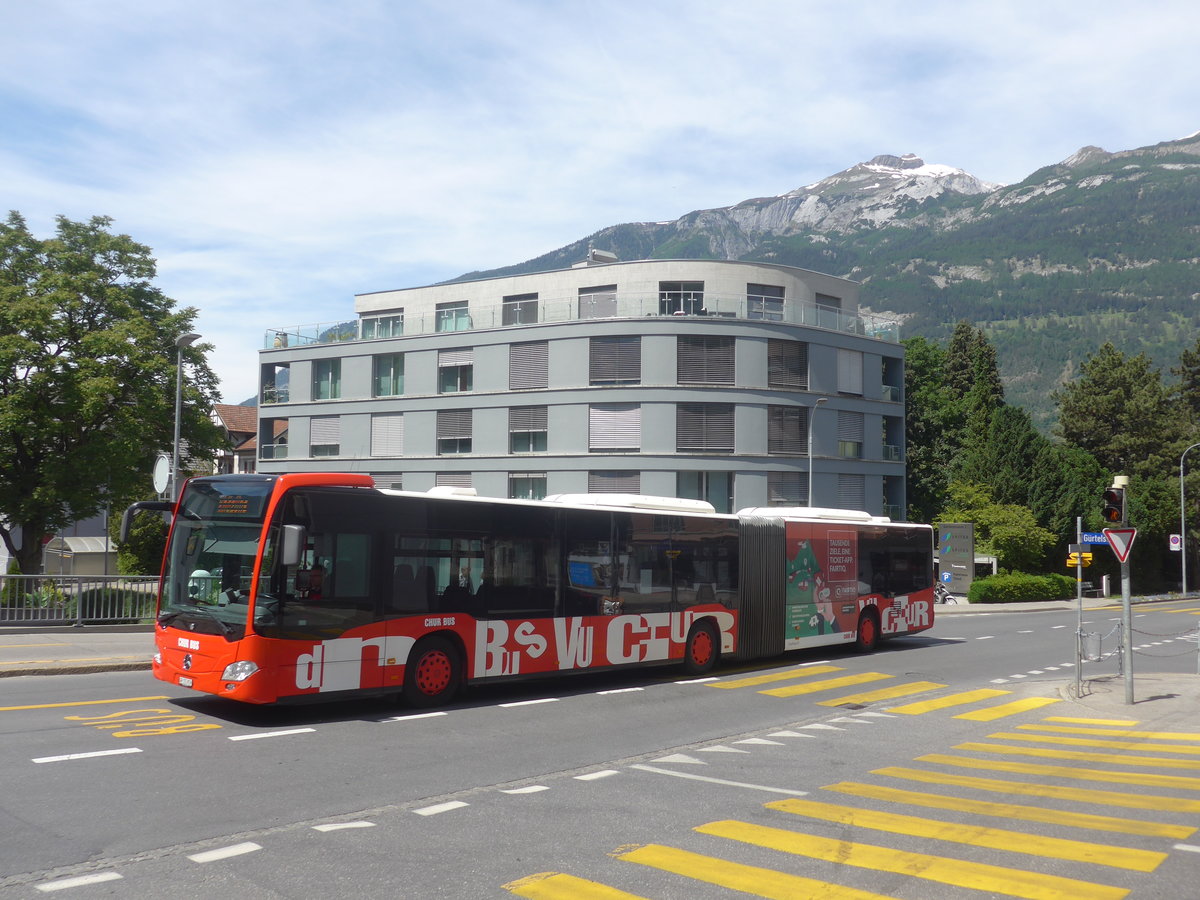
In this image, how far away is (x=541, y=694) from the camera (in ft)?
49.5

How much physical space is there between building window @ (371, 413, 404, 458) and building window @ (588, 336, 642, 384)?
33.9 ft

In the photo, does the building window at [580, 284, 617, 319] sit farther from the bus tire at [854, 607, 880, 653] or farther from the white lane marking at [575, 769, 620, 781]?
the white lane marking at [575, 769, 620, 781]

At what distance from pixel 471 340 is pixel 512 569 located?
34.1 m

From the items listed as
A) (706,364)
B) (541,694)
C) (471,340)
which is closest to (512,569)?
(541,694)

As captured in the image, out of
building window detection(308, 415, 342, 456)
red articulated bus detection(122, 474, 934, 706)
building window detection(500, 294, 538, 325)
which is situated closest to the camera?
red articulated bus detection(122, 474, 934, 706)

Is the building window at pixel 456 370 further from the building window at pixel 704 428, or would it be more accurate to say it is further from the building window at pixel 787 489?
the building window at pixel 787 489

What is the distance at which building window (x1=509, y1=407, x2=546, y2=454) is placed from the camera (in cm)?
4553

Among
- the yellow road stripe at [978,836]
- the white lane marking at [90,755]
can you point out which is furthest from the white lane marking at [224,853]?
the yellow road stripe at [978,836]

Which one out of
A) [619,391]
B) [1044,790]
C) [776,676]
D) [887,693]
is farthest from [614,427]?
[1044,790]

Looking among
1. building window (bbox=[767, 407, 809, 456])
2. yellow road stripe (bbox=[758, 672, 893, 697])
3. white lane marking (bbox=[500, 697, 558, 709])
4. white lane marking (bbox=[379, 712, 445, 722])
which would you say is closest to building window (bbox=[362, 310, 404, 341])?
building window (bbox=[767, 407, 809, 456])

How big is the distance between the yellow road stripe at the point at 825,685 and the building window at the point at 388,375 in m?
34.3

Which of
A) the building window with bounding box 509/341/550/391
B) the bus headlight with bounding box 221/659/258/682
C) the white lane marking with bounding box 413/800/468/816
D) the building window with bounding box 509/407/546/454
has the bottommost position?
the white lane marking with bounding box 413/800/468/816

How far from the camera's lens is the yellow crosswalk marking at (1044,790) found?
8414 mm

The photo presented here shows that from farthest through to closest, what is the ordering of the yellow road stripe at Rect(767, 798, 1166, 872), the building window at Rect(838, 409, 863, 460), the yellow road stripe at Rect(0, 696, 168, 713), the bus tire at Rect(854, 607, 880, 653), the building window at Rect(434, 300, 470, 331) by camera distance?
the building window at Rect(434, 300, 470, 331) < the building window at Rect(838, 409, 863, 460) < the bus tire at Rect(854, 607, 880, 653) < the yellow road stripe at Rect(0, 696, 168, 713) < the yellow road stripe at Rect(767, 798, 1166, 872)
